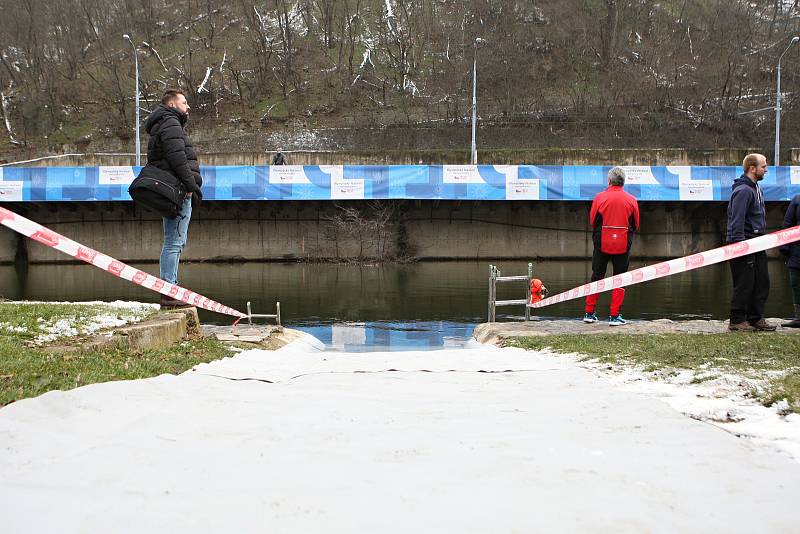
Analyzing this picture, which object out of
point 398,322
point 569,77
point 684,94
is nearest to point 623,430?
point 398,322

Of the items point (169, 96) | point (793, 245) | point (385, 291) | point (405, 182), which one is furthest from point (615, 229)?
point (405, 182)

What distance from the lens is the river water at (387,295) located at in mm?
12301

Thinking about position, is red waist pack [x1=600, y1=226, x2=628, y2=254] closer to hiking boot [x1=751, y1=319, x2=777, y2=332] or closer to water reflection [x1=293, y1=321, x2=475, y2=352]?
hiking boot [x1=751, y1=319, x2=777, y2=332]

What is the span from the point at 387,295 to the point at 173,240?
1050 cm

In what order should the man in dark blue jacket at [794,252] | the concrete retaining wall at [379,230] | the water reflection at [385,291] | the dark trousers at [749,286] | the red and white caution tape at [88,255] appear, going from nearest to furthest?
the red and white caution tape at [88,255] → the dark trousers at [749,286] → the man in dark blue jacket at [794,252] → the water reflection at [385,291] → the concrete retaining wall at [379,230]

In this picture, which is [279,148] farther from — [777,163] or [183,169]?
[183,169]

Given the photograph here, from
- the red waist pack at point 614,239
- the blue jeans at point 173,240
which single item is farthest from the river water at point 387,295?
the blue jeans at point 173,240

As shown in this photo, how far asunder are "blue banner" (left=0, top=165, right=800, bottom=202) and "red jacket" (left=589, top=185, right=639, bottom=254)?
2320 centimetres

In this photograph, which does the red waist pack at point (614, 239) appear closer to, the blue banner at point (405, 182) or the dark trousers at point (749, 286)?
the dark trousers at point (749, 286)

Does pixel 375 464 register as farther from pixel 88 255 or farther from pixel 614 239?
pixel 614 239

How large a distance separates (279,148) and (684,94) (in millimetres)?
24249

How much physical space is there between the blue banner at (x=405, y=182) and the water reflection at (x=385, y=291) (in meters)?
4.15

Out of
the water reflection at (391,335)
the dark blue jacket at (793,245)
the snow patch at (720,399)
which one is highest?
the dark blue jacket at (793,245)

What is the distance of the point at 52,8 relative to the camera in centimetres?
5769
